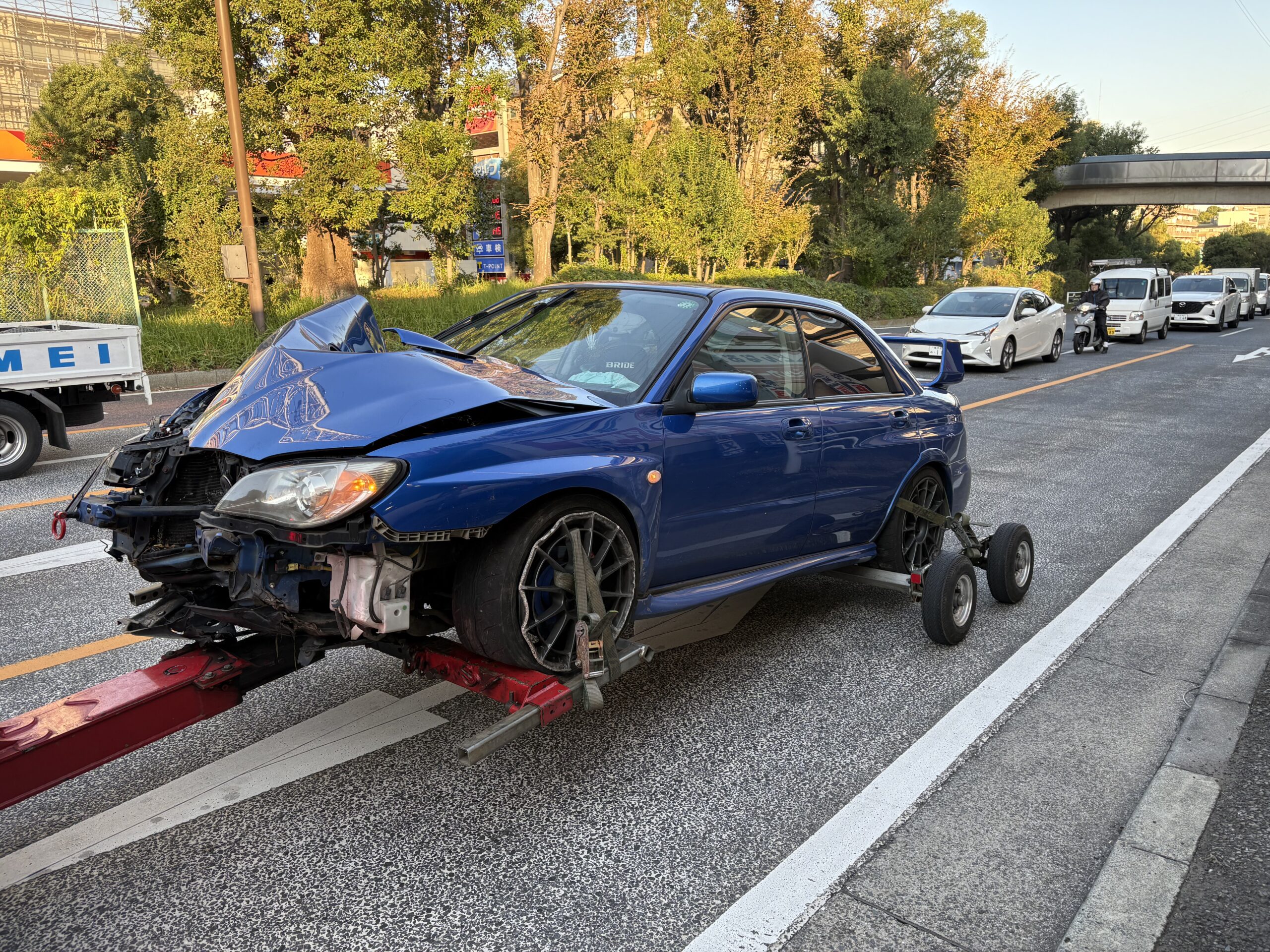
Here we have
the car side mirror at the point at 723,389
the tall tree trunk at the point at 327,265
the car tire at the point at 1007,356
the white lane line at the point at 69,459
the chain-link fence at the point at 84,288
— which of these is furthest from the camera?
the tall tree trunk at the point at 327,265

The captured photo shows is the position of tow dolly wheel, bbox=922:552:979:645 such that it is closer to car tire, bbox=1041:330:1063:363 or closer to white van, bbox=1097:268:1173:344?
car tire, bbox=1041:330:1063:363

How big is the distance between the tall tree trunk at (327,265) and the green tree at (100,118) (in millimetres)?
6874

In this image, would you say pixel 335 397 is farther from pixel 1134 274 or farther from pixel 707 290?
pixel 1134 274

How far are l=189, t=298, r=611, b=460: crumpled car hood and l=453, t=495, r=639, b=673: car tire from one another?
420 millimetres

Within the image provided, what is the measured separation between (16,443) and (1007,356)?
17089mm

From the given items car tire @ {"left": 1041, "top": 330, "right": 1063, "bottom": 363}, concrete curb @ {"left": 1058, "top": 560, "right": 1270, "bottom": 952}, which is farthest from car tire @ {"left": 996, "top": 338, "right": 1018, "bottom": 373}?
concrete curb @ {"left": 1058, "top": 560, "right": 1270, "bottom": 952}

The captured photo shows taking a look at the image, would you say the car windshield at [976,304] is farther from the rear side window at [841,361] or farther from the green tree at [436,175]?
the rear side window at [841,361]

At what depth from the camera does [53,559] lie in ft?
19.9

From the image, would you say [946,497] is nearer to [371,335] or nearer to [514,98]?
[371,335]

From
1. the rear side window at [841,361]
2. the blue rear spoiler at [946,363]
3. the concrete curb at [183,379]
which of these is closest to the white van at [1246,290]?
the concrete curb at [183,379]

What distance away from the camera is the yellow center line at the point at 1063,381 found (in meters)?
14.9

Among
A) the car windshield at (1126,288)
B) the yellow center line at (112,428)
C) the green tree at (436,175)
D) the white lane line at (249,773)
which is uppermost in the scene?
the green tree at (436,175)

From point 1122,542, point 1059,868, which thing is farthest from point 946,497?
point 1059,868

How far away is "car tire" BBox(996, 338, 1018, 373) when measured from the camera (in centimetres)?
1934
